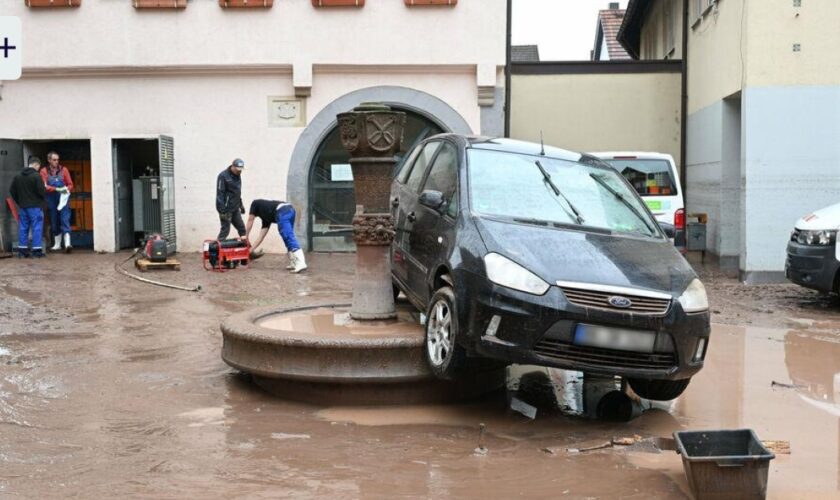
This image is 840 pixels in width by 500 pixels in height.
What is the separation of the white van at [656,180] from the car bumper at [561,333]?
8.73m

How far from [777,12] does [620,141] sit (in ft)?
18.9

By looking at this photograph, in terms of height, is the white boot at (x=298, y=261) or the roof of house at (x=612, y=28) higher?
the roof of house at (x=612, y=28)

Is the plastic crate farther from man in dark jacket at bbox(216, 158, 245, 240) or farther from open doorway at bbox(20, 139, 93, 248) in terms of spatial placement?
open doorway at bbox(20, 139, 93, 248)

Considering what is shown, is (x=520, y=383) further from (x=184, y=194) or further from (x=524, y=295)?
(x=184, y=194)

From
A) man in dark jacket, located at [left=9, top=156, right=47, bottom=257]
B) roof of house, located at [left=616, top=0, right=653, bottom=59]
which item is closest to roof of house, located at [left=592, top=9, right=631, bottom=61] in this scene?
roof of house, located at [left=616, top=0, right=653, bottom=59]

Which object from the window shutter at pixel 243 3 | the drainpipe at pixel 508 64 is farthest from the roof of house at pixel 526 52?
the window shutter at pixel 243 3

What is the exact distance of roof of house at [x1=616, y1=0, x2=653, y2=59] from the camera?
28344mm

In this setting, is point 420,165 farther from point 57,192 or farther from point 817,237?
point 57,192

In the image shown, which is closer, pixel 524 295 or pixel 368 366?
pixel 524 295

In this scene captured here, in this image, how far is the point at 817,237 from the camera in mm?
12047

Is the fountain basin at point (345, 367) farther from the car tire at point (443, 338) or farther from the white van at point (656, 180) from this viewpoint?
the white van at point (656, 180)

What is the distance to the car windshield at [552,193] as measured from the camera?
7.21 metres

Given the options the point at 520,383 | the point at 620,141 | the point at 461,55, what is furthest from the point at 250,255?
the point at 520,383

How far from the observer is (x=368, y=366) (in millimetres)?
7012
